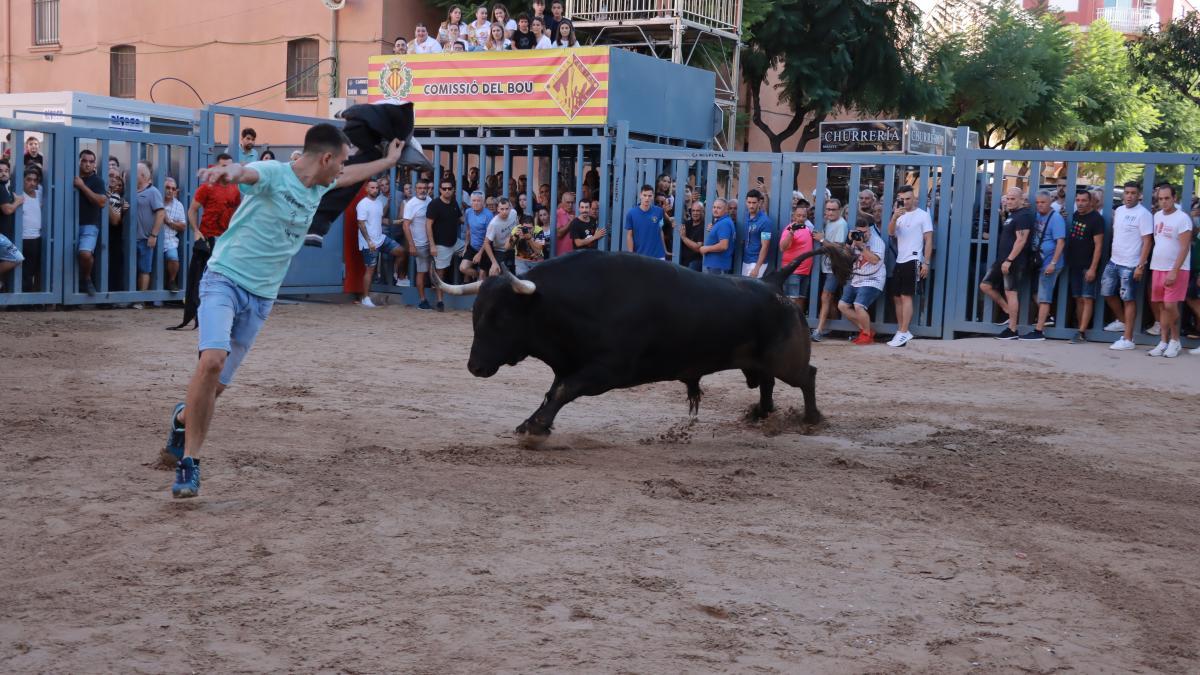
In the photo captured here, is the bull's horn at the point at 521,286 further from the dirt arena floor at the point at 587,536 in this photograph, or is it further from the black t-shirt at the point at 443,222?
the black t-shirt at the point at 443,222

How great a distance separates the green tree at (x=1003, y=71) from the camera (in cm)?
3175

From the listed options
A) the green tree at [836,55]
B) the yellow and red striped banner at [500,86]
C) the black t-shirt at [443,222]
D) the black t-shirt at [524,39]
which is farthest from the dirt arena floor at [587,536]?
the green tree at [836,55]

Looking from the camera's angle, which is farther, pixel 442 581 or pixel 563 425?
pixel 563 425

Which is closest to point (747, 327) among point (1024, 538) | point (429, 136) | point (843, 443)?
point (843, 443)

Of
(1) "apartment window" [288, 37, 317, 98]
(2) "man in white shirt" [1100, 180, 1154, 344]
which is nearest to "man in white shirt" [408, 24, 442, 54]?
(2) "man in white shirt" [1100, 180, 1154, 344]

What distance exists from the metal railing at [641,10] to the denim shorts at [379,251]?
7121 millimetres

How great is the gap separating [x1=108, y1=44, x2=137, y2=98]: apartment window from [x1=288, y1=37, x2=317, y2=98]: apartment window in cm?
527

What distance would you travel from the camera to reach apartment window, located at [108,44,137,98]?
32.5 meters

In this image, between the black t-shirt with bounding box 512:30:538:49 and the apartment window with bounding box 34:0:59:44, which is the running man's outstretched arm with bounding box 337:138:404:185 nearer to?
the black t-shirt with bounding box 512:30:538:49

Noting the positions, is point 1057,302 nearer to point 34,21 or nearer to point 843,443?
point 843,443

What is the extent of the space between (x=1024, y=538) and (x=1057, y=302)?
8.97 meters

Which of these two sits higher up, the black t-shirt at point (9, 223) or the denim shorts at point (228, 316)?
the black t-shirt at point (9, 223)

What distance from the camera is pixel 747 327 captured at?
25.8ft

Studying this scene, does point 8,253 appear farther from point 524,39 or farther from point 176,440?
point 176,440
